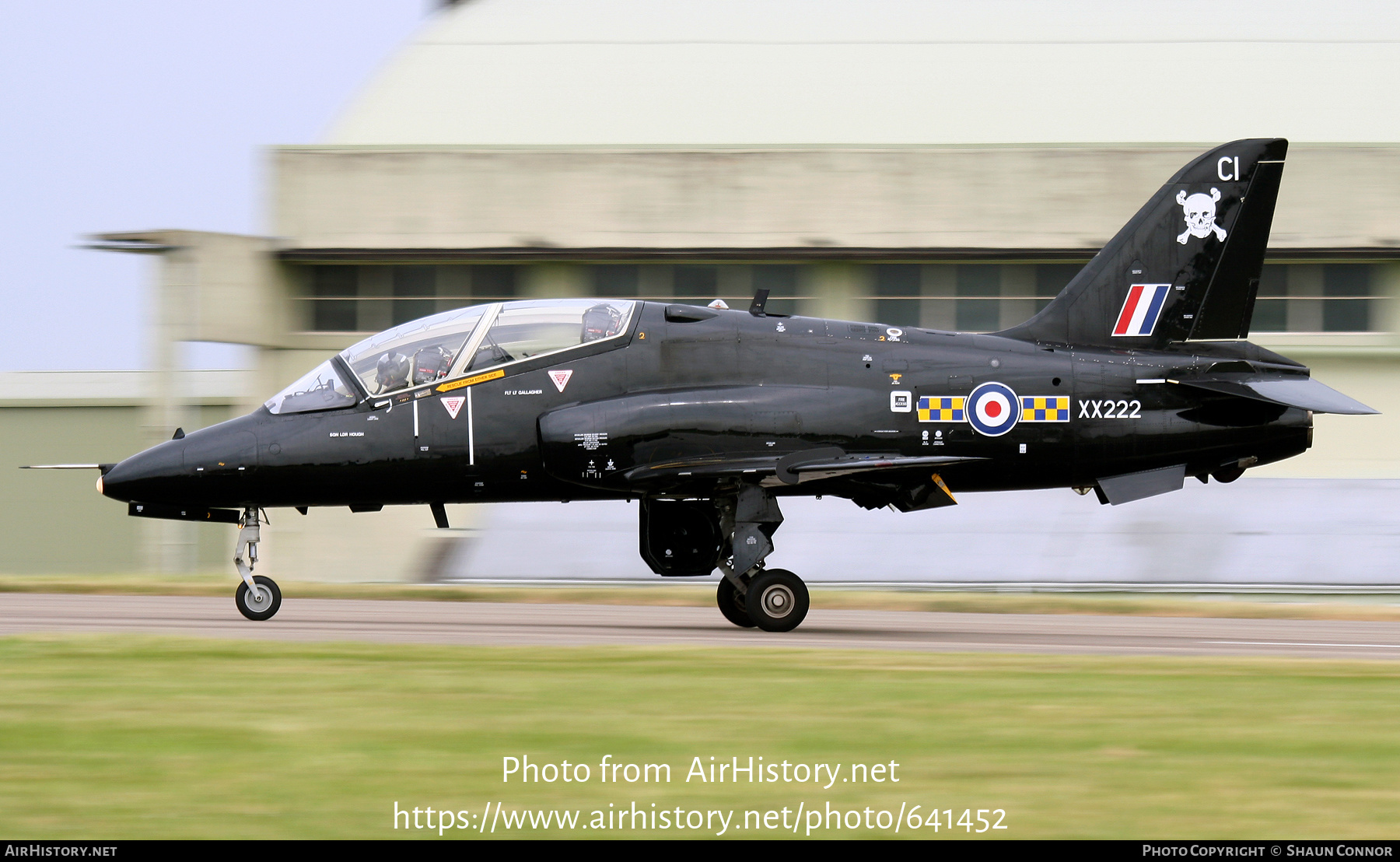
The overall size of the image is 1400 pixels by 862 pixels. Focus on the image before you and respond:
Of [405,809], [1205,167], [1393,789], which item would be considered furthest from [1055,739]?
[1205,167]

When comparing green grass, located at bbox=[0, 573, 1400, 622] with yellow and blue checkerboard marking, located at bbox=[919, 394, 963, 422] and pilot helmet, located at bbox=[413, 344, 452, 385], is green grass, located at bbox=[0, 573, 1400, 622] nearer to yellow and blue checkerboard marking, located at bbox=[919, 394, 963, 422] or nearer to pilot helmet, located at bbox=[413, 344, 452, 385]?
yellow and blue checkerboard marking, located at bbox=[919, 394, 963, 422]

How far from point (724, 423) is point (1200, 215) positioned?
5944 millimetres

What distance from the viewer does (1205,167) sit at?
15891mm

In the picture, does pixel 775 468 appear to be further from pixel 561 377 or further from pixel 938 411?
pixel 561 377

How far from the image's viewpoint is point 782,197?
27.1 meters

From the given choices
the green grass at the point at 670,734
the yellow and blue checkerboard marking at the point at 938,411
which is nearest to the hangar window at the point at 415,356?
the green grass at the point at 670,734

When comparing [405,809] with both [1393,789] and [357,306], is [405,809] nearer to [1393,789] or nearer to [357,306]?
[1393,789]

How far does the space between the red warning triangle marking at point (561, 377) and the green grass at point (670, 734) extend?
356 centimetres

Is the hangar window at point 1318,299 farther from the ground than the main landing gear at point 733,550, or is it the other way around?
the hangar window at point 1318,299

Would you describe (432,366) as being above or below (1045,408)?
above

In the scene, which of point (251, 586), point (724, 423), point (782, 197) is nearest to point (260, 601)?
point (251, 586)

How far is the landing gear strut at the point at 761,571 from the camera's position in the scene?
14.3m

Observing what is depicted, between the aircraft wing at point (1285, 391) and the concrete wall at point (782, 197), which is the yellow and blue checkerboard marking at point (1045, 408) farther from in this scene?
the concrete wall at point (782, 197)

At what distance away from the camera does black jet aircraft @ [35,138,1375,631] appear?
14430mm
